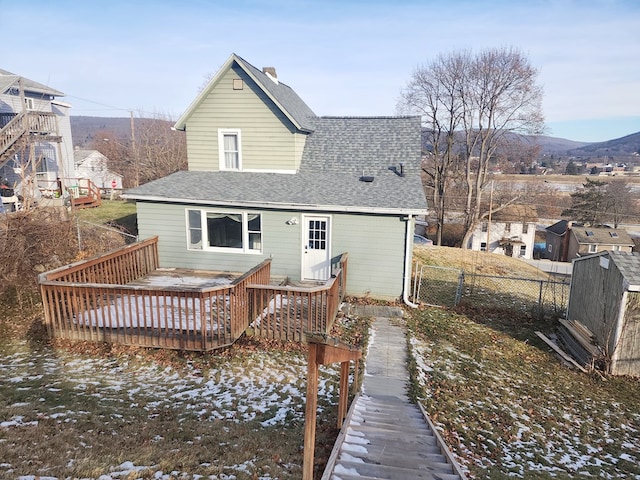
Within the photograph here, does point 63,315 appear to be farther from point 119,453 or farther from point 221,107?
point 221,107

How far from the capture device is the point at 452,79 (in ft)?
120

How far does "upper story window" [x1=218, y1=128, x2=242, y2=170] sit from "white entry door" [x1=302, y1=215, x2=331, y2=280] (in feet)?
15.4

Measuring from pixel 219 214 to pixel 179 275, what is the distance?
2.44 m

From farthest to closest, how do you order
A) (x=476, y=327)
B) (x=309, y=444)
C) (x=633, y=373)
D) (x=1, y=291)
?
(x=476, y=327) < (x=1, y=291) < (x=633, y=373) < (x=309, y=444)

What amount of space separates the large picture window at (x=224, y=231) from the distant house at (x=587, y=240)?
40.3m

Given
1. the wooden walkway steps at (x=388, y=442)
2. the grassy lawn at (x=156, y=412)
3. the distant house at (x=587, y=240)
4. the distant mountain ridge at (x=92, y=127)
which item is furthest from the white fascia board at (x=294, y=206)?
the distant mountain ridge at (x=92, y=127)

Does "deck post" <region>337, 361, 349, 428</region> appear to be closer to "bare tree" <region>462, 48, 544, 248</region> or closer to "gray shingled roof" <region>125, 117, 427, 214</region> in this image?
"gray shingled roof" <region>125, 117, 427, 214</region>

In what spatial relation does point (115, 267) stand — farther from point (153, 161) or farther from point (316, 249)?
point (153, 161)

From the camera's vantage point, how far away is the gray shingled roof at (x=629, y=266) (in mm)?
8812

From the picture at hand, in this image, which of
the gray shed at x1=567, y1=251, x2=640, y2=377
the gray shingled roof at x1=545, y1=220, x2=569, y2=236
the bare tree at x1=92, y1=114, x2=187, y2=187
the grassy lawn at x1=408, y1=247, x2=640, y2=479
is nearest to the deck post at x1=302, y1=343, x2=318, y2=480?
the grassy lawn at x1=408, y1=247, x2=640, y2=479

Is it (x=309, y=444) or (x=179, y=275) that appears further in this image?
(x=179, y=275)

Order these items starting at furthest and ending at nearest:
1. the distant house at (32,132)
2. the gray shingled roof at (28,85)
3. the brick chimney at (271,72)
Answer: the gray shingled roof at (28,85)
the distant house at (32,132)
the brick chimney at (271,72)

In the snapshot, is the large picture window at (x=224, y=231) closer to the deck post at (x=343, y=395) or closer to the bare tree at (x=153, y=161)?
the deck post at (x=343, y=395)

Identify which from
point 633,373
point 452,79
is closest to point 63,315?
point 633,373
